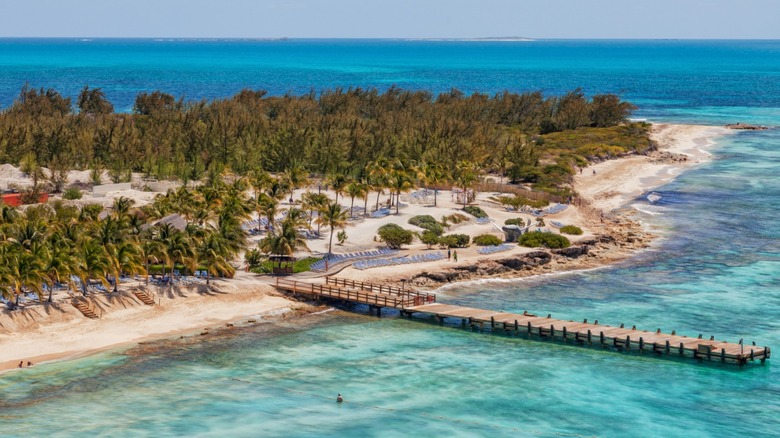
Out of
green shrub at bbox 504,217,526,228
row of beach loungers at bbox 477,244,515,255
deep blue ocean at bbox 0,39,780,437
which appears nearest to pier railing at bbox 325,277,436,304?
deep blue ocean at bbox 0,39,780,437

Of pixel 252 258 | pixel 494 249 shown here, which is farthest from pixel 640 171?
pixel 252 258

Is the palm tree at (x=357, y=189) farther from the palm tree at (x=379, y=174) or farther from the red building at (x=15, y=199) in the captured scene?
the red building at (x=15, y=199)

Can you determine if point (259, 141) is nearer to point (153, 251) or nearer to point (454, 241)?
point (454, 241)

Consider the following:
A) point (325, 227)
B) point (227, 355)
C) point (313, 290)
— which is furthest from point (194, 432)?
point (325, 227)

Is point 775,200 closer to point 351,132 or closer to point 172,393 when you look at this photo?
point 351,132

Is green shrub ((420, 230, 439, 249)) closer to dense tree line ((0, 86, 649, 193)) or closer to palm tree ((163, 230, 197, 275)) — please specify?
dense tree line ((0, 86, 649, 193))

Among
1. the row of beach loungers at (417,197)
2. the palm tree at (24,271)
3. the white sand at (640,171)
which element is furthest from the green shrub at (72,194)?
the white sand at (640,171)
